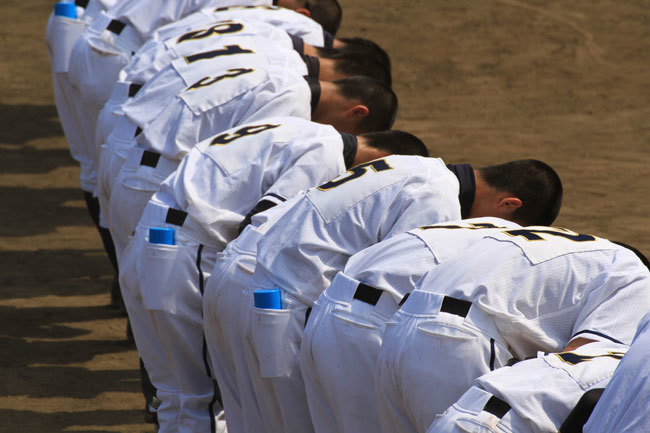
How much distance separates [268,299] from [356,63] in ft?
8.58

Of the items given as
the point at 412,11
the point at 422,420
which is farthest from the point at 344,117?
the point at 412,11

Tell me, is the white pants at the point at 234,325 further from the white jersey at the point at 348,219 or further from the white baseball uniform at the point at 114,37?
the white baseball uniform at the point at 114,37

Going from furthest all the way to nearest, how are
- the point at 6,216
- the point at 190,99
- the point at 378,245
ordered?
the point at 6,216
the point at 190,99
the point at 378,245

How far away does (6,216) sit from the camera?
9.31 metres

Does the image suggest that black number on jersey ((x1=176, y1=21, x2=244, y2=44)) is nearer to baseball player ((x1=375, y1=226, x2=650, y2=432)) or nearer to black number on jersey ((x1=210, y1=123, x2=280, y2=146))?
black number on jersey ((x1=210, y1=123, x2=280, y2=146))

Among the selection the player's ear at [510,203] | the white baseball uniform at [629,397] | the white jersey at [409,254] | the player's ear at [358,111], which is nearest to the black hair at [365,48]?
the player's ear at [358,111]

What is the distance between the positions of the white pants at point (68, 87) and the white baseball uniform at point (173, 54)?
1345 millimetres

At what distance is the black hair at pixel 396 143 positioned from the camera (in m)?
4.77

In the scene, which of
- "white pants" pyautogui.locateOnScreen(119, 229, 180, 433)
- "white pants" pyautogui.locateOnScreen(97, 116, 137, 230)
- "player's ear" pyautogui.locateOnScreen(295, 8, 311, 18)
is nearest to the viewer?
"white pants" pyautogui.locateOnScreen(119, 229, 180, 433)

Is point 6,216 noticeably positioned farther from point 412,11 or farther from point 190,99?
point 412,11

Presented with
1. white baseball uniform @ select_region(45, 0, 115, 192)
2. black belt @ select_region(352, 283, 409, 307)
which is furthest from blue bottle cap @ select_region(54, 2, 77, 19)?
black belt @ select_region(352, 283, 409, 307)

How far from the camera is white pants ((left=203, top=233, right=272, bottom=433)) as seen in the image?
424 centimetres

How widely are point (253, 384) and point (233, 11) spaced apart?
314cm

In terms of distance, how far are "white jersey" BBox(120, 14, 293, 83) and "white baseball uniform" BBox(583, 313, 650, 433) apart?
384 centimetres
